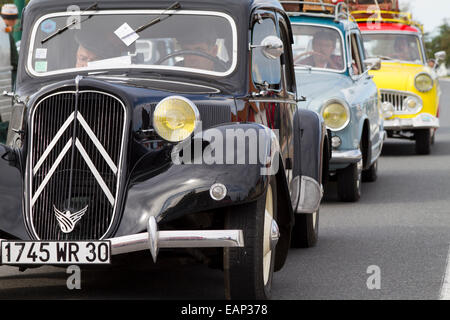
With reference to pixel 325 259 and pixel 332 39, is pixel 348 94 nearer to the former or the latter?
pixel 332 39

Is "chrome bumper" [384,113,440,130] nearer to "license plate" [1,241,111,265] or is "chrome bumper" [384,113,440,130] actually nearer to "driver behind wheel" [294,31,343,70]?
"driver behind wheel" [294,31,343,70]

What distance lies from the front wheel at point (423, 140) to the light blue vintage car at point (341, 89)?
3220 mm

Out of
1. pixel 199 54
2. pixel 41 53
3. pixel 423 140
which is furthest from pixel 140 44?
pixel 423 140

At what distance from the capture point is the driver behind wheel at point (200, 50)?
6605 mm

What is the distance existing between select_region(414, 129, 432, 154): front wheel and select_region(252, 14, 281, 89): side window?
9016 mm

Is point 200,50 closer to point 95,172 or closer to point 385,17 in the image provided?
point 95,172

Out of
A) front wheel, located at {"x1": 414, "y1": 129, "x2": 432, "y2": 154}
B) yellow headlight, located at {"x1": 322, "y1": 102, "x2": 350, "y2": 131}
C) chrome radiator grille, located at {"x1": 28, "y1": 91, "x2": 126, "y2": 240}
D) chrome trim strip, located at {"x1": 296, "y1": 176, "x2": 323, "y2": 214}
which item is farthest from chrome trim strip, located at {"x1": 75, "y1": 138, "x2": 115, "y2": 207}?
front wheel, located at {"x1": 414, "y1": 129, "x2": 432, "y2": 154}

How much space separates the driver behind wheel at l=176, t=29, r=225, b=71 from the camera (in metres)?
6.60

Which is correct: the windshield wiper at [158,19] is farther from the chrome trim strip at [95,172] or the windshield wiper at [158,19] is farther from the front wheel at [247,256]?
the front wheel at [247,256]

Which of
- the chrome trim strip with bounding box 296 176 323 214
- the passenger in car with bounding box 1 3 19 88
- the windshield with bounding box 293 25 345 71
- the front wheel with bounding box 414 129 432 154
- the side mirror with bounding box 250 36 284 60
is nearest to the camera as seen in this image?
the side mirror with bounding box 250 36 284 60

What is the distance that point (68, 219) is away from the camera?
5461mm

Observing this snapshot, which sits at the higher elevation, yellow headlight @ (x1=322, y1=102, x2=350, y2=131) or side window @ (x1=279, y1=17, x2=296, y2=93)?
side window @ (x1=279, y1=17, x2=296, y2=93)

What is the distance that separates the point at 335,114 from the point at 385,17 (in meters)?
7.10
